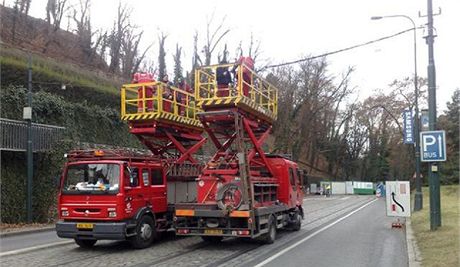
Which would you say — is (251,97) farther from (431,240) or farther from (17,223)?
(17,223)

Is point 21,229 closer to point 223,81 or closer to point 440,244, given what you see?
point 223,81

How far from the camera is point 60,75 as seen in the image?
29188 millimetres

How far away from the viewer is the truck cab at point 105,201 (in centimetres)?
1263

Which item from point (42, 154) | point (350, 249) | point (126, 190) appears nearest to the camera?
point (126, 190)

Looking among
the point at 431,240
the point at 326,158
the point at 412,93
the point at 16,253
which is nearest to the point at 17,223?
the point at 16,253

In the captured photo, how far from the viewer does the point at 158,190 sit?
14.7 m

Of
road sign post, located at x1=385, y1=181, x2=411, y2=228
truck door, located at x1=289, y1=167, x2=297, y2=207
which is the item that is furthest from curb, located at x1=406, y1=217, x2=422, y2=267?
truck door, located at x1=289, y1=167, x2=297, y2=207

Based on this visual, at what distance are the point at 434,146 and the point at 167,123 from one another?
8404 mm

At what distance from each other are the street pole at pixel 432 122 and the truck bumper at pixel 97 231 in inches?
359

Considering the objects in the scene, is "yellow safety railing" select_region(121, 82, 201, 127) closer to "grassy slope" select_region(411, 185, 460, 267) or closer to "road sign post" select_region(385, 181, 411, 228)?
"grassy slope" select_region(411, 185, 460, 267)

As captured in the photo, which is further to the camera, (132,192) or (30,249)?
(30,249)

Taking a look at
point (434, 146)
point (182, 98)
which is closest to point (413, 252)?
point (434, 146)

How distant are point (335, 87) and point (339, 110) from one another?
41.6 ft

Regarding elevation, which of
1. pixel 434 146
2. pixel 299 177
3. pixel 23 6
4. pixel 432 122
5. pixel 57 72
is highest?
pixel 23 6
